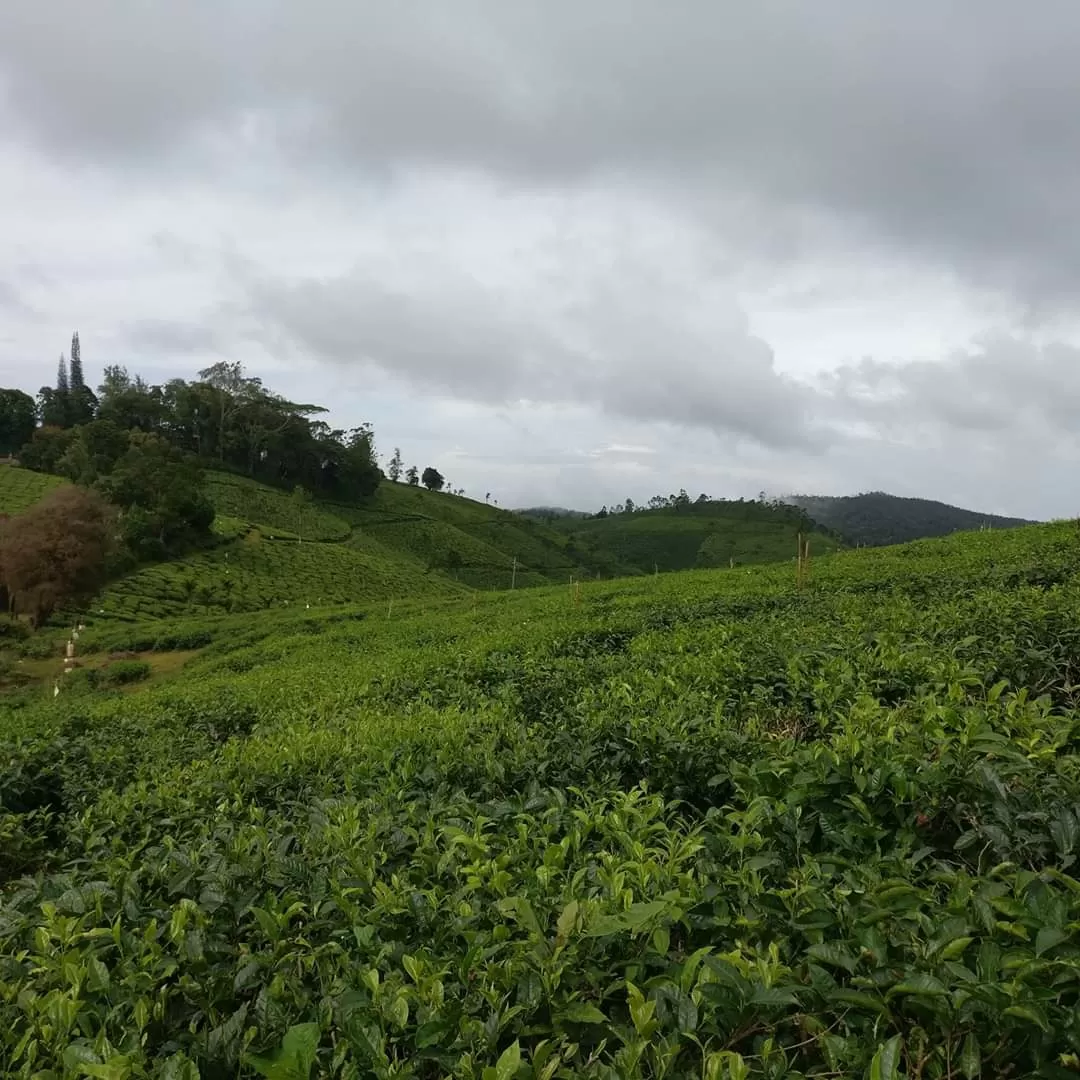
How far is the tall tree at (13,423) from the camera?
83375 mm

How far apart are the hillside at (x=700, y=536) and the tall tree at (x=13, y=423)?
74.3 meters

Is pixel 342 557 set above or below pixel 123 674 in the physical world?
above

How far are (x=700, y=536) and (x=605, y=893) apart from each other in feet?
Result: 391

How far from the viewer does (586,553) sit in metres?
107

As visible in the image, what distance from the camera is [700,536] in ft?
388

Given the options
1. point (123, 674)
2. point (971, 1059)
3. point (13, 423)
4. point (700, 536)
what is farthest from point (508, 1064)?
point (700, 536)

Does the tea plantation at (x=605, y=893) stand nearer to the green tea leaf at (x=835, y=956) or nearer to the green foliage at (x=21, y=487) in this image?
the green tea leaf at (x=835, y=956)

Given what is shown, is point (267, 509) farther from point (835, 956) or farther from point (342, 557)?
point (835, 956)

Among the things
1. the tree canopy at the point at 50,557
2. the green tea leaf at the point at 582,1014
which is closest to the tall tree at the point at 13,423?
the tree canopy at the point at 50,557

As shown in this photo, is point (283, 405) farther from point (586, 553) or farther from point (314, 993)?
point (314, 993)

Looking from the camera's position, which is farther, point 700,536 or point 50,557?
point 700,536

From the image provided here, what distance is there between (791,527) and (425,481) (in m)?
63.8

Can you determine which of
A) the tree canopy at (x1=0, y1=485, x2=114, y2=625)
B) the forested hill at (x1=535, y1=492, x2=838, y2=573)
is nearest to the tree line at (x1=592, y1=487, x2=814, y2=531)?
the forested hill at (x1=535, y1=492, x2=838, y2=573)

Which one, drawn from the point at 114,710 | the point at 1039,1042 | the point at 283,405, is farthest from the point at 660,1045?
the point at 283,405
